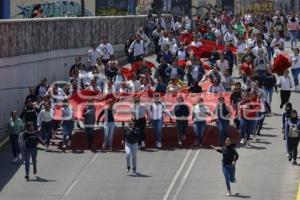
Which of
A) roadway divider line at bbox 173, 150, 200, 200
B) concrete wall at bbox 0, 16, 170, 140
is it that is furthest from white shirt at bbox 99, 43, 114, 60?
roadway divider line at bbox 173, 150, 200, 200

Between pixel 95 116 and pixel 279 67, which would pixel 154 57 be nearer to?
pixel 279 67

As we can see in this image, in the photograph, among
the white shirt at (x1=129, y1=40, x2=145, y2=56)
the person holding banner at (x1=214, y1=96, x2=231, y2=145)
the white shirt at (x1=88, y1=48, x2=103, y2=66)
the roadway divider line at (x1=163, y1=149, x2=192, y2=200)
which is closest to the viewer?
the roadway divider line at (x1=163, y1=149, x2=192, y2=200)

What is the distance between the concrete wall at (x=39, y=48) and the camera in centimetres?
3041

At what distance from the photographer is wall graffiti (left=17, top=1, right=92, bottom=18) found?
43219 mm

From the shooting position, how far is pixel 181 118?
26.9 meters

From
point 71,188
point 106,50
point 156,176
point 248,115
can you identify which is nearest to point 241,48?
point 106,50

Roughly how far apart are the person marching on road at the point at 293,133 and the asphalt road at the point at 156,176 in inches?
15.6

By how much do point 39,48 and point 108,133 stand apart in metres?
8.10

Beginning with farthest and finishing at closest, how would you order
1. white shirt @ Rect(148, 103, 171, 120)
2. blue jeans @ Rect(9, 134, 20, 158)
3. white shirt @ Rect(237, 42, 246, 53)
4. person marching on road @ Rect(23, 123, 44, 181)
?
white shirt @ Rect(237, 42, 246, 53) < white shirt @ Rect(148, 103, 171, 120) < blue jeans @ Rect(9, 134, 20, 158) < person marching on road @ Rect(23, 123, 44, 181)

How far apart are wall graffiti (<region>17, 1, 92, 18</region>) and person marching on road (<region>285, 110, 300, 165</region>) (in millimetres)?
20360

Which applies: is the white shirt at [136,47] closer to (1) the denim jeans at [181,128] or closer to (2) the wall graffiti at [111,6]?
(1) the denim jeans at [181,128]

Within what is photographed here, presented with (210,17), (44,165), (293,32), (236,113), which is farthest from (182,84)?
(210,17)

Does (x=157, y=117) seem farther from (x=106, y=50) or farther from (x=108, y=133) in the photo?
(x=106, y=50)

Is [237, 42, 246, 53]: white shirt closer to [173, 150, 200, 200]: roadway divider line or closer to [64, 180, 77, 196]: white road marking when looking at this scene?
[173, 150, 200, 200]: roadway divider line
